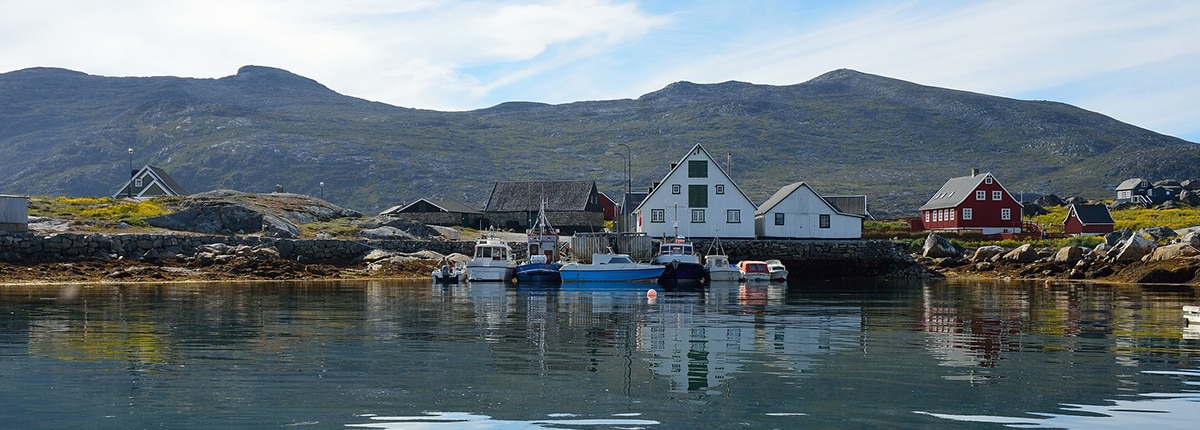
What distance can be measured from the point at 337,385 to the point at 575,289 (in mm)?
36448

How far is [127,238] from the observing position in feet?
200

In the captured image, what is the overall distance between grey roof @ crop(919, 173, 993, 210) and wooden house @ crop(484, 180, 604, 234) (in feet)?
119

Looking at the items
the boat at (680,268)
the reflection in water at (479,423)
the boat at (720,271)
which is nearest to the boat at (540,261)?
the boat at (680,268)

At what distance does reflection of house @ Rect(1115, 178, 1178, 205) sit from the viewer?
146 meters

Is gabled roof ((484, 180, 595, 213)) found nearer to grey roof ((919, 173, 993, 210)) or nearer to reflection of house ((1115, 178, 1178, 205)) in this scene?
grey roof ((919, 173, 993, 210))

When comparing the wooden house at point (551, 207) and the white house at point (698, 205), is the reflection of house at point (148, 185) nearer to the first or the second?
the wooden house at point (551, 207)

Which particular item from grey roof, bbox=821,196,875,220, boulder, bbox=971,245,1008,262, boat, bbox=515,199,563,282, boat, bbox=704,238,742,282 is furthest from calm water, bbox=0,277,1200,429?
grey roof, bbox=821,196,875,220

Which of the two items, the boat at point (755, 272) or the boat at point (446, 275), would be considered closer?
the boat at point (446, 275)

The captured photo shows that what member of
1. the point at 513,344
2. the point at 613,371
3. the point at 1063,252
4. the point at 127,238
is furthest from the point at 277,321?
the point at 1063,252

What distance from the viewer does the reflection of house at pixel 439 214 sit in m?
107

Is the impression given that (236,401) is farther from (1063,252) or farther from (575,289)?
(1063,252)

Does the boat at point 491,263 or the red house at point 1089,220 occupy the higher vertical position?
the red house at point 1089,220

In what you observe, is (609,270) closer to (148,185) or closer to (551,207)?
(551,207)

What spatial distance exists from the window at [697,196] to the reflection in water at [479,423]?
64.6m
